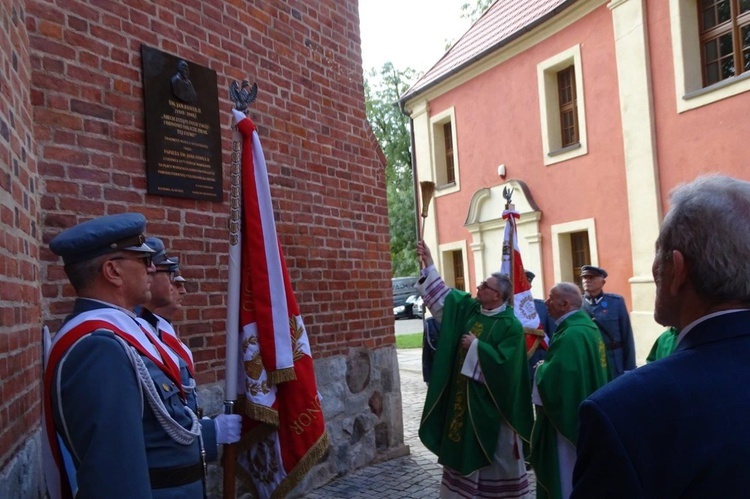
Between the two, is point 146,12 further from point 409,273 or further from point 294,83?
point 409,273

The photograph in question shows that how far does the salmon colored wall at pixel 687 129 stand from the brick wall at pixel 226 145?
6.39m

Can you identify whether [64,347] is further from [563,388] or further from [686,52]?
[686,52]

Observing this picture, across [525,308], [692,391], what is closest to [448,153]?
[525,308]

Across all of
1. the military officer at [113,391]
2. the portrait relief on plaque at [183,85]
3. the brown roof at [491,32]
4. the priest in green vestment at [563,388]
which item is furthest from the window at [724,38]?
the military officer at [113,391]

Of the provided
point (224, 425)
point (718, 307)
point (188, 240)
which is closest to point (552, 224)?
point (188, 240)

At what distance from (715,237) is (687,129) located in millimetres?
10663

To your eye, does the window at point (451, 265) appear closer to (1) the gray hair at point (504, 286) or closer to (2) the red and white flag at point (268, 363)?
(1) the gray hair at point (504, 286)

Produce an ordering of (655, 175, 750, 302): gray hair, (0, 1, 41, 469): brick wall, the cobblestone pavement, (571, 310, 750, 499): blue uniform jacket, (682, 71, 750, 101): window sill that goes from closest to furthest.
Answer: (571, 310, 750, 499): blue uniform jacket < (655, 175, 750, 302): gray hair < (0, 1, 41, 469): brick wall < the cobblestone pavement < (682, 71, 750, 101): window sill

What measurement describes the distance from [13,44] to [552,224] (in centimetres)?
1228

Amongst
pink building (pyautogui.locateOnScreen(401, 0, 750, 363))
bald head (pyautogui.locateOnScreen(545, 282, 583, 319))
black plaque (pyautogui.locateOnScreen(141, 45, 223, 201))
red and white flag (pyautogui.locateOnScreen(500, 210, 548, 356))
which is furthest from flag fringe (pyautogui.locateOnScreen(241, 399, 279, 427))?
pink building (pyautogui.locateOnScreen(401, 0, 750, 363))

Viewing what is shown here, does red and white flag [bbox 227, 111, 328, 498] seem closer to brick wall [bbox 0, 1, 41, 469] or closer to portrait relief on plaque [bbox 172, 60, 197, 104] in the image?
brick wall [bbox 0, 1, 41, 469]

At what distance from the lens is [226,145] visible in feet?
14.5

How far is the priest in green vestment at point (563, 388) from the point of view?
436cm

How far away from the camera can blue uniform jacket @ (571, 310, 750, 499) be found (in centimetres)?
128
